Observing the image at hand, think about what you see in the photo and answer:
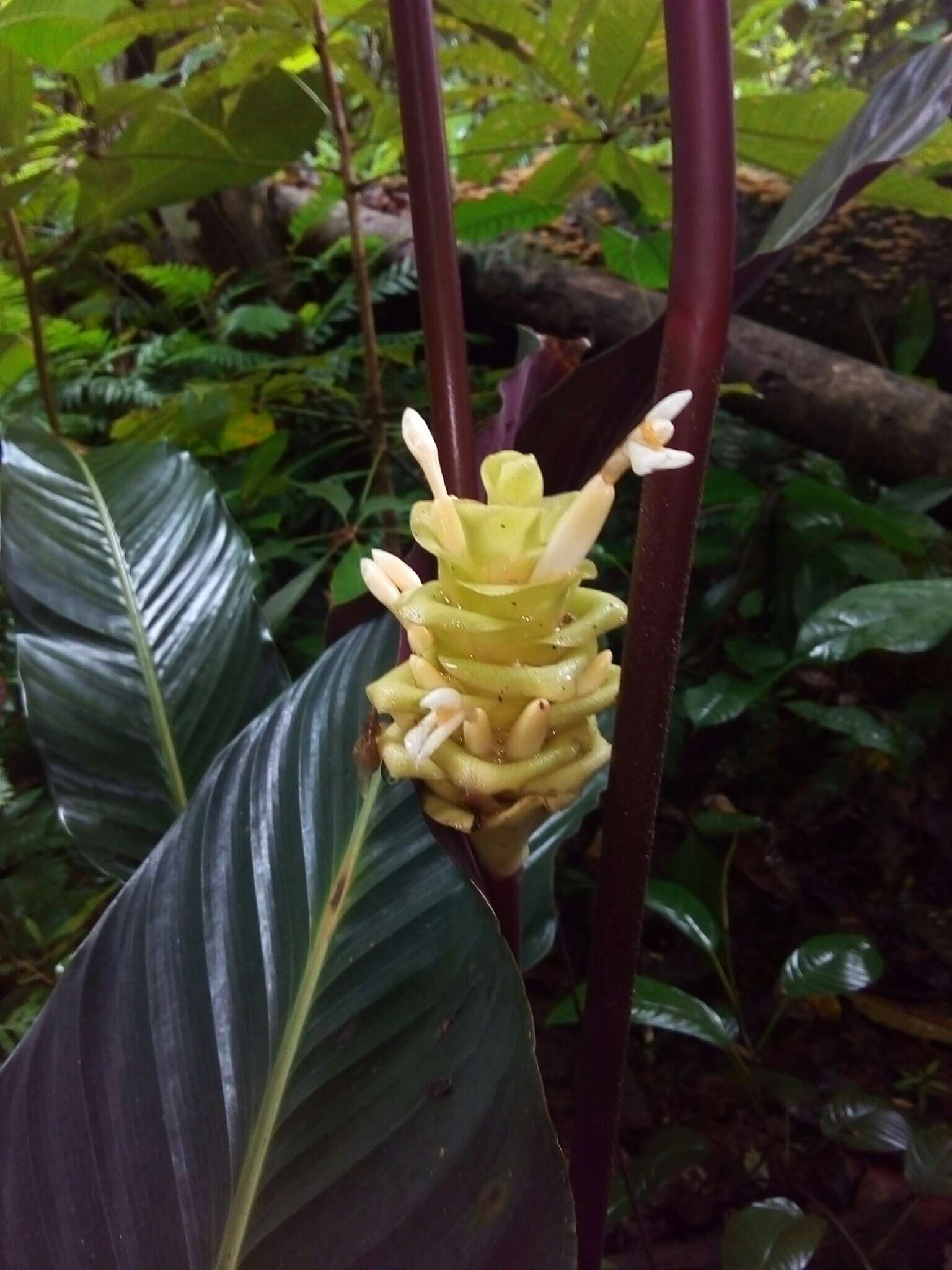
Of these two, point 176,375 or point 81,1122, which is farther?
point 176,375

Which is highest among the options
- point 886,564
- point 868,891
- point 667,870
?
point 886,564

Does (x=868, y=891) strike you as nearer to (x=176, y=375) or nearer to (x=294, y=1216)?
(x=294, y=1216)

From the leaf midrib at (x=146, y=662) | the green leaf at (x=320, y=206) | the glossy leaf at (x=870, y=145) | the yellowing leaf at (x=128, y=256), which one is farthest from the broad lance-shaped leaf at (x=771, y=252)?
the yellowing leaf at (x=128, y=256)

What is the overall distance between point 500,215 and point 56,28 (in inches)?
25.1

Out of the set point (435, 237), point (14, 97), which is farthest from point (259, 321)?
point (435, 237)

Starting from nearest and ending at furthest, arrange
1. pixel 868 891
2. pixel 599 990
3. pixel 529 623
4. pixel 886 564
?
pixel 529 623
pixel 599 990
pixel 886 564
pixel 868 891

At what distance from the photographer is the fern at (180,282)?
78.0 inches

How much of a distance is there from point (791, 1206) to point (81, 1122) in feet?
2.02

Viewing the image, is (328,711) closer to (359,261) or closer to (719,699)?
(719,699)

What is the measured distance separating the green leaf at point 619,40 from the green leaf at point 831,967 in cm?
96

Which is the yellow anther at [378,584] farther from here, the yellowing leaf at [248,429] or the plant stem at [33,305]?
the yellowing leaf at [248,429]

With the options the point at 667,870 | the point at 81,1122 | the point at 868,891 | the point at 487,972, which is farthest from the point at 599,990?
the point at 868,891

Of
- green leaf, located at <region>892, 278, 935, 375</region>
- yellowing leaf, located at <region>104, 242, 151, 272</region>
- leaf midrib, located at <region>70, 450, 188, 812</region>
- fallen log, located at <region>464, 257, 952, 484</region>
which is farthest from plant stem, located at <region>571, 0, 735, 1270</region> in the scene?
yellowing leaf, located at <region>104, 242, 151, 272</region>

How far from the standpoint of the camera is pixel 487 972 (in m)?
0.46
